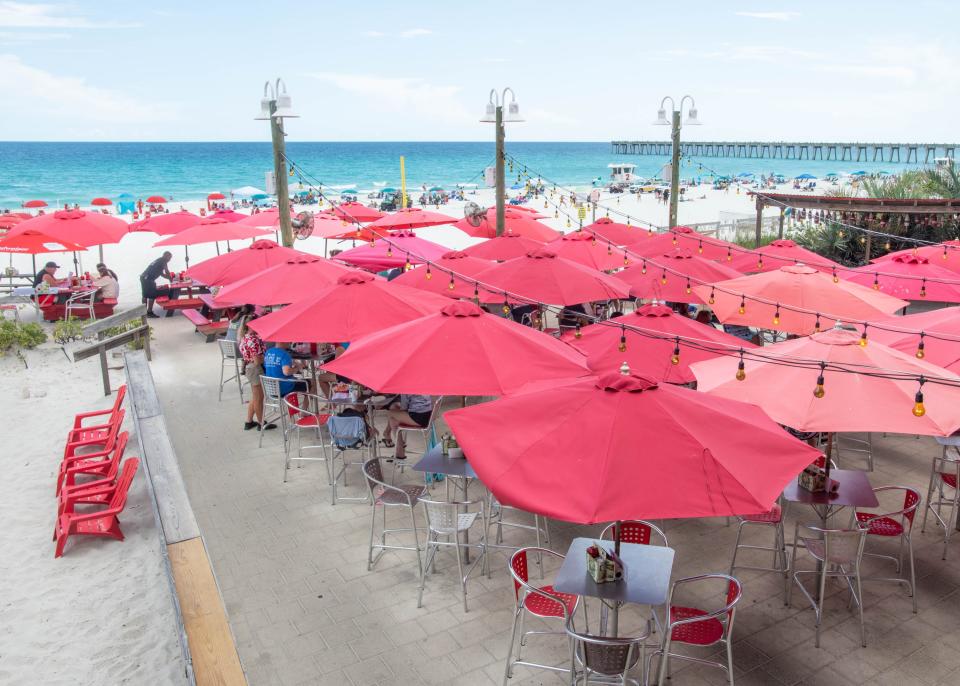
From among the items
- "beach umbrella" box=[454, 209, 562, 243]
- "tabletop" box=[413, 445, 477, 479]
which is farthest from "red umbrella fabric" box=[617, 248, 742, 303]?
"tabletop" box=[413, 445, 477, 479]

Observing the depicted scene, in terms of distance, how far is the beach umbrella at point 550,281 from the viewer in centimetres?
857

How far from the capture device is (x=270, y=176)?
1160 centimetres

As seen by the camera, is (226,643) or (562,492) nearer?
(562,492)

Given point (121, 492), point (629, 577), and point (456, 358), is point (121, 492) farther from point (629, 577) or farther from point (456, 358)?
point (629, 577)

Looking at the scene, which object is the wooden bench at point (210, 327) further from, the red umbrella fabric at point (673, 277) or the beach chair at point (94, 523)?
the red umbrella fabric at point (673, 277)

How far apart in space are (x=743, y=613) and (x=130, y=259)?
78.4 feet

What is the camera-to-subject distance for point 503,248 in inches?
482

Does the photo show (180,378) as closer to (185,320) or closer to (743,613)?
(185,320)

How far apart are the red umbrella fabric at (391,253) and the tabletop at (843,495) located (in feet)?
25.8

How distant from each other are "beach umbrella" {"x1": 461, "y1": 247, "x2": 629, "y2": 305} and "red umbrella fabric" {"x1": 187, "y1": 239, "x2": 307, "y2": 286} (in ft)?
10.2

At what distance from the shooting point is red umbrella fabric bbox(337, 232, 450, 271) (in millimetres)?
12711

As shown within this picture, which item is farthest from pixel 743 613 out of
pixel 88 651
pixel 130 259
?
pixel 130 259

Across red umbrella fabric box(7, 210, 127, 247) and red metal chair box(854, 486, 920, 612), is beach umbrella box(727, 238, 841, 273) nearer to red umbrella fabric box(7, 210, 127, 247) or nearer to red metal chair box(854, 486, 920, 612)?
red metal chair box(854, 486, 920, 612)

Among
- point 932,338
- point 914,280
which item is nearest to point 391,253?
point 914,280
